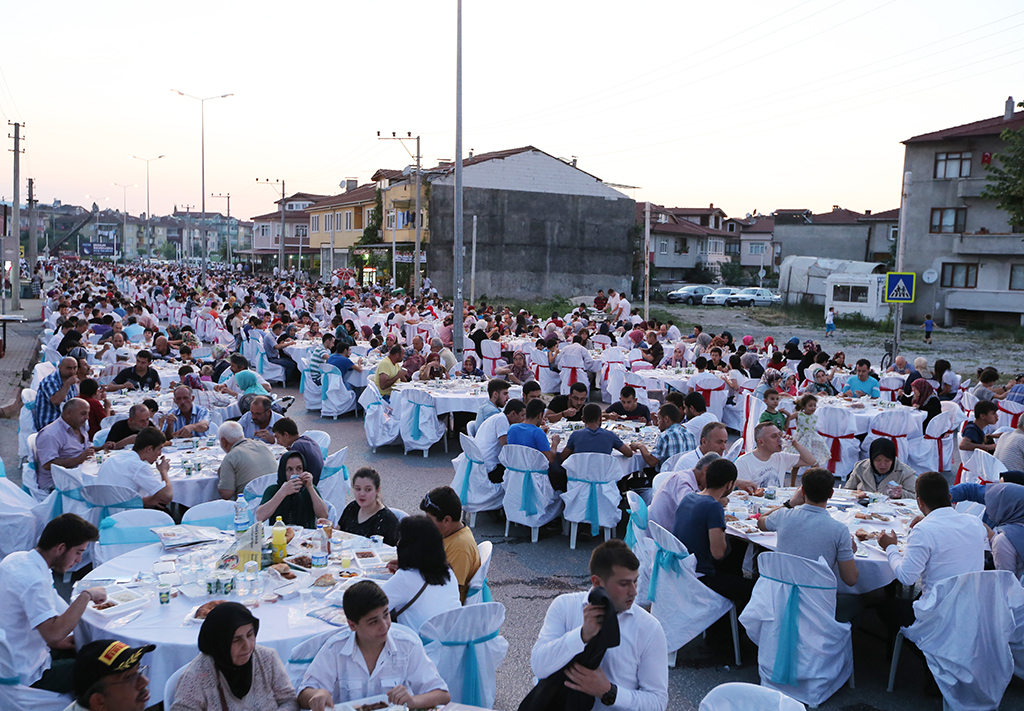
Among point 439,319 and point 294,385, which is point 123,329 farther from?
point 439,319

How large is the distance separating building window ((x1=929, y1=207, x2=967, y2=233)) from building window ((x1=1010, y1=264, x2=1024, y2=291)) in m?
3.11

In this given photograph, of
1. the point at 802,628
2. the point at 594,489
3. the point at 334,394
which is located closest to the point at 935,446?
the point at 594,489

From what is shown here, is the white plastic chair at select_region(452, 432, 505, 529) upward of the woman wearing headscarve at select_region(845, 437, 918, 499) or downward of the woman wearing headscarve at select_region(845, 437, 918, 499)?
downward

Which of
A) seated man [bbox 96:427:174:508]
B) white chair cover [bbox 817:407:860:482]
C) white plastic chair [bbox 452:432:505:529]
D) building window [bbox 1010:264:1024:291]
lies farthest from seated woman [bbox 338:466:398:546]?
building window [bbox 1010:264:1024:291]

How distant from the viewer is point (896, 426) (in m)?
11.2

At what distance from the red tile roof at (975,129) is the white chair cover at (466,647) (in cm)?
4362

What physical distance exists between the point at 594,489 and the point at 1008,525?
3.55 meters

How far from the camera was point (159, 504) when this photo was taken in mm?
7137

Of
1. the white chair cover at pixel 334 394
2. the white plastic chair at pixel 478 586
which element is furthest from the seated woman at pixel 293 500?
the white chair cover at pixel 334 394

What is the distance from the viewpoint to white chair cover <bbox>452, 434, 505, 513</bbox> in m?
8.82

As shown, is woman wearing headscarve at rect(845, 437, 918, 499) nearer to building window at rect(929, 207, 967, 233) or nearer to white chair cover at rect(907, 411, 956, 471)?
white chair cover at rect(907, 411, 956, 471)

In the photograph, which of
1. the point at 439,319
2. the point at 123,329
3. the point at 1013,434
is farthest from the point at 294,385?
the point at 1013,434

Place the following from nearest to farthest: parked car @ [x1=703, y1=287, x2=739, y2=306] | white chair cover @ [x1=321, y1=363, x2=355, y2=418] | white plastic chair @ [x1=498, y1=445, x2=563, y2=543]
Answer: white plastic chair @ [x1=498, y1=445, x2=563, y2=543] → white chair cover @ [x1=321, y1=363, x2=355, y2=418] → parked car @ [x1=703, y1=287, x2=739, y2=306]

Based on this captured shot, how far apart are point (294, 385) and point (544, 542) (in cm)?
1158
